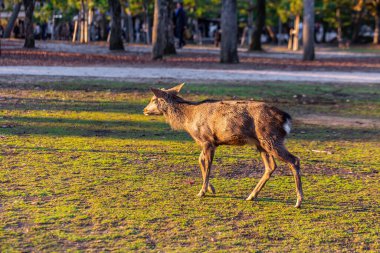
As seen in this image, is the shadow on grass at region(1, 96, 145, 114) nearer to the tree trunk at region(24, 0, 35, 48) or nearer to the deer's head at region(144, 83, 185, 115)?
the deer's head at region(144, 83, 185, 115)

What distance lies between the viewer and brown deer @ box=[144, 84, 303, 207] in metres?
7.24

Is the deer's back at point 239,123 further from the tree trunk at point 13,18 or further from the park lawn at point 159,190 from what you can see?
the tree trunk at point 13,18

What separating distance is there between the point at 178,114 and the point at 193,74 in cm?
1388

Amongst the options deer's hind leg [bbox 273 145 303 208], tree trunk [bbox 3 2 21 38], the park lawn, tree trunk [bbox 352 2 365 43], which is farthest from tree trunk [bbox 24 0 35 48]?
tree trunk [bbox 352 2 365 43]

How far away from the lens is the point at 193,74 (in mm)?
21797

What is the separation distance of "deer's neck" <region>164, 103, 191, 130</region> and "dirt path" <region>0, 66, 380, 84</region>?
11613 mm

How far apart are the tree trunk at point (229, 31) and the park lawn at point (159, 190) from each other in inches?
548

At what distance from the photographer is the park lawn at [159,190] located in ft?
19.9

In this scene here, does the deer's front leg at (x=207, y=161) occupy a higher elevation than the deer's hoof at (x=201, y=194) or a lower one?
higher

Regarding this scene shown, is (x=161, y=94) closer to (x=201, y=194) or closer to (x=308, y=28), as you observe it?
(x=201, y=194)

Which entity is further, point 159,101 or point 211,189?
point 159,101

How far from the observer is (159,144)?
10555 millimetres

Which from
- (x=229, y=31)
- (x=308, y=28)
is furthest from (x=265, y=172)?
(x=308, y=28)

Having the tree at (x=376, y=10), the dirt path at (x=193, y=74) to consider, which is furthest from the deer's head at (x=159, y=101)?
the tree at (x=376, y=10)
